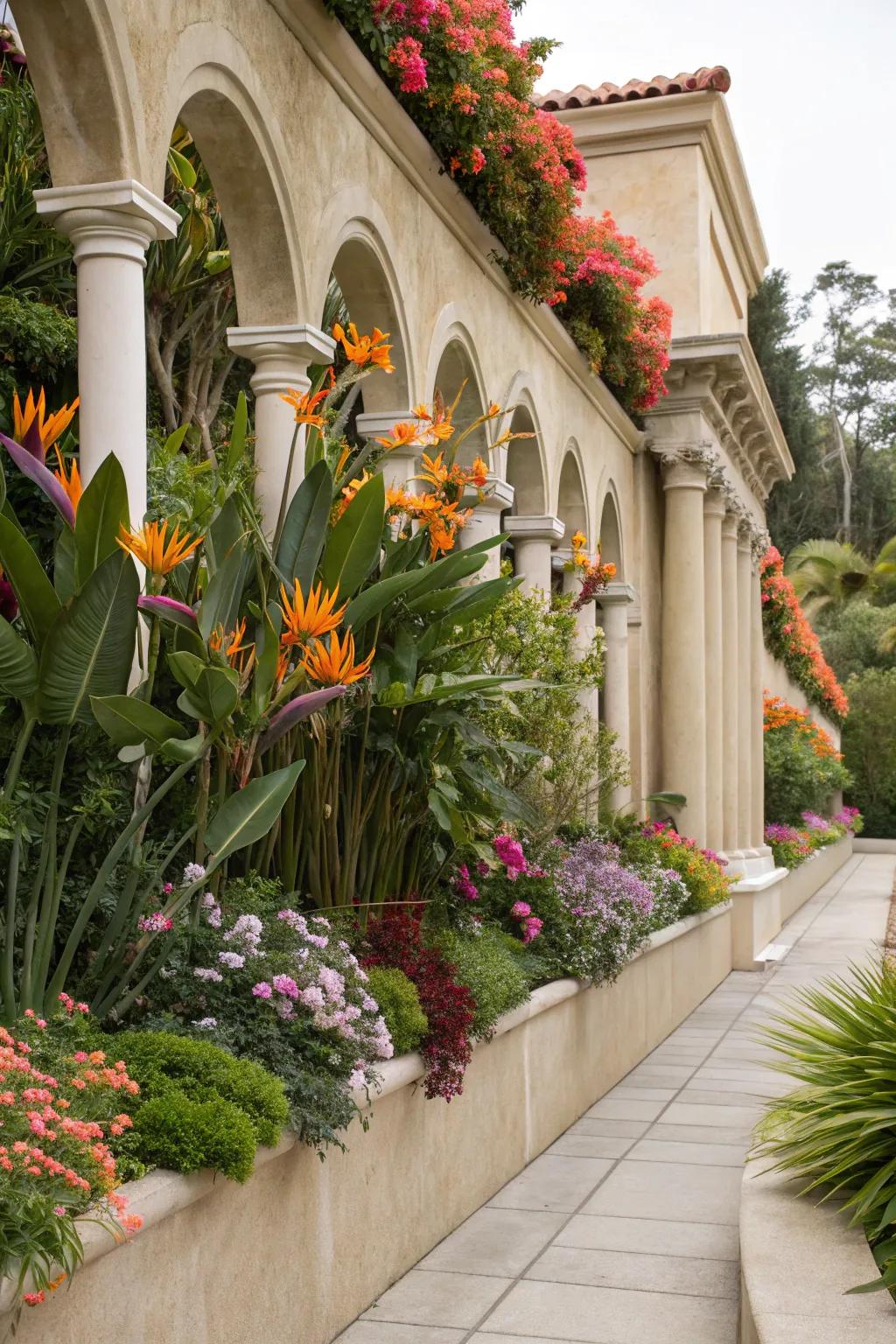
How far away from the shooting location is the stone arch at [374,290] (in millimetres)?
7008

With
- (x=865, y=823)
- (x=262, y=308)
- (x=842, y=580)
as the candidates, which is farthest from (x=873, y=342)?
(x=262, y=308)

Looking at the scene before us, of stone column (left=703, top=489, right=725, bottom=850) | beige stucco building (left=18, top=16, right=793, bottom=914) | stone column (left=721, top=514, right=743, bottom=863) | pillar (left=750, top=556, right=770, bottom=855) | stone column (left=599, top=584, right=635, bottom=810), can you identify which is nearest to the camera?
beige stucco building (left=18, top=16, right=793, bottom=914)

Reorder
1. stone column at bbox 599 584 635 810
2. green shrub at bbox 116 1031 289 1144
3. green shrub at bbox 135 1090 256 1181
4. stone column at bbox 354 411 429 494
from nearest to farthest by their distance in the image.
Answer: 1. green shrub at bbox 135 1090 256 1181
2. green shrub at bbox 116 1031 289 1144
3. stone column at bbox 354 411 429 494
4. stone column at bbox 599 584 635 810

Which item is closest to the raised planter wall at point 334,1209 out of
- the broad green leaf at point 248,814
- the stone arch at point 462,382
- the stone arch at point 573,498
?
the broad green leaf at point 248,814

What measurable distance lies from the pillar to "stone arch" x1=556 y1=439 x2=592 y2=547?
6.48 meters

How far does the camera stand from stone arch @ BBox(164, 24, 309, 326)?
5.54m

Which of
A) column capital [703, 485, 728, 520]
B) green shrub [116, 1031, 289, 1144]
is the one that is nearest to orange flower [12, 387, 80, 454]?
green shrub [116, 1031, 289, 1144]

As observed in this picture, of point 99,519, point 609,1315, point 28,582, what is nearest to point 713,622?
point 609,1315

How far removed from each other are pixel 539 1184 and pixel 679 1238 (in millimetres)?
949

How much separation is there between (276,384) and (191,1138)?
3.49 m

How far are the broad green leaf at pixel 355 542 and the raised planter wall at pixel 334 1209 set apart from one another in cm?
168

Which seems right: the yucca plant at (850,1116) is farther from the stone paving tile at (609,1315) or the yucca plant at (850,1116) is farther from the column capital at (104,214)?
the column capital at (104,214)

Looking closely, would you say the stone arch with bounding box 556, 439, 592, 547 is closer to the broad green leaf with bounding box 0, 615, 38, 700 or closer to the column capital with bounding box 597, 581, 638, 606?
the column capital with bounding box 597, 581, 638, 606

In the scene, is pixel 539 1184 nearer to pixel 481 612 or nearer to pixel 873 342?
pixel 481 612
